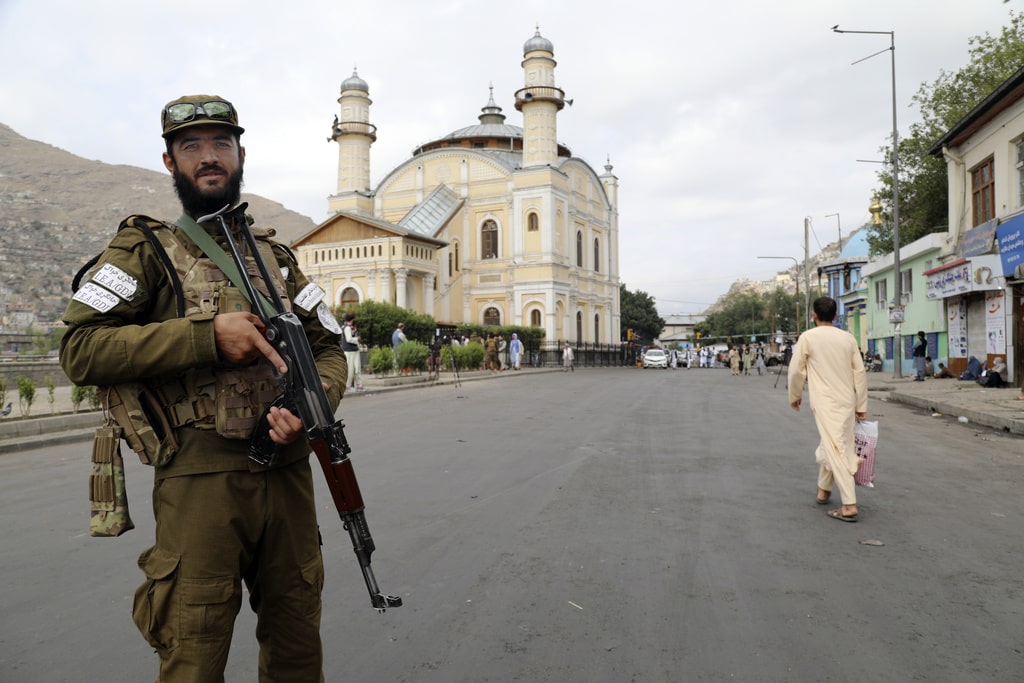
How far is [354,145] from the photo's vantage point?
5181cm

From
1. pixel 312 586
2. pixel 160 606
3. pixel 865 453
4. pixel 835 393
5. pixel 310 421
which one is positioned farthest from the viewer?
pixel 835 393

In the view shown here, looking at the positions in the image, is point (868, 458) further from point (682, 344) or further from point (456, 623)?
point (682, 344)

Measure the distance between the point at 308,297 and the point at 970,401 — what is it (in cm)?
1544

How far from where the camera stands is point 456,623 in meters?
3.45

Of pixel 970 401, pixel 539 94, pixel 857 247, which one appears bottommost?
pixel 970 401

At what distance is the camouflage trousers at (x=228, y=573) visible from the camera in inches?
74.8

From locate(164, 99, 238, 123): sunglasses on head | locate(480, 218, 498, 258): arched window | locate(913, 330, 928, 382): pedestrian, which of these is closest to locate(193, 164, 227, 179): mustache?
locate(164, 99, 238, 123): sunglasses on head

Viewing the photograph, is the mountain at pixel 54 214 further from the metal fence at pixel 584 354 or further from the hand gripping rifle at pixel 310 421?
the hand gripping rifle at pixel 310 421

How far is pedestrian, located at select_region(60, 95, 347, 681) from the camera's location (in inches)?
74.5

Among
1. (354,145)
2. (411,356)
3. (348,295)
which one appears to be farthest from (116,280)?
(354,145)

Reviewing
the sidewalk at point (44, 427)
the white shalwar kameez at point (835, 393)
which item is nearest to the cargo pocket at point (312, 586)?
the white shalwar kameez at point (835, 393)

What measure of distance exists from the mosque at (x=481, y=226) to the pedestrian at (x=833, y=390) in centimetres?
3542

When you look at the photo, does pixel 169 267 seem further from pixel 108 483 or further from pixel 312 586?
pixel 312 586

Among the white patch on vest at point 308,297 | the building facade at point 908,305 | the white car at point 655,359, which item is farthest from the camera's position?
the white car at point 655,359
